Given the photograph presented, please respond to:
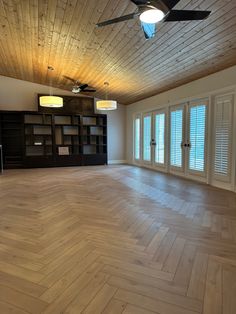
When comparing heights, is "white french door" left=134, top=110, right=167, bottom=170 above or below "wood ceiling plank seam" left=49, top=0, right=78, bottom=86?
below

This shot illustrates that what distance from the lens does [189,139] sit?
229 inches

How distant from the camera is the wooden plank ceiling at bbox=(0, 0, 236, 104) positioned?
10.7 ft

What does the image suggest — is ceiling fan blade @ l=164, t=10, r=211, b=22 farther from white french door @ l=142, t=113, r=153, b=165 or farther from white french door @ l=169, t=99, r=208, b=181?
white french door @ l=142, t=113, r=153, b=165

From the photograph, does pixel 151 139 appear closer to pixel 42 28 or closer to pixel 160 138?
pixel 160 138

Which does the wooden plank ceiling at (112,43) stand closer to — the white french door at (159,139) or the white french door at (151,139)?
the white french door at (159,139)

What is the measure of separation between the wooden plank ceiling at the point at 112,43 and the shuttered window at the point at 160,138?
1149 millimetres

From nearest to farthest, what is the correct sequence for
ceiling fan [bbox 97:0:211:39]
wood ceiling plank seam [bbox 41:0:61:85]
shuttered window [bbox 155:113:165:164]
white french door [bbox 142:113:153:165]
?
ceiling fan [bbox 97:0:211:39]
wood ceiling plank seam [bbox 41:0:61:85]
shuttered window [bbox 155:113:165:164]
white french door [bbox 142:113:153:165]

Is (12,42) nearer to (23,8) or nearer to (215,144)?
(23,8)

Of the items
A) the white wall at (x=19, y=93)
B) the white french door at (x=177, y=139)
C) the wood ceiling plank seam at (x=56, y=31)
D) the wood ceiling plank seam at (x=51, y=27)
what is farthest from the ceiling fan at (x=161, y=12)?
the white wall at (x=19, y=93)

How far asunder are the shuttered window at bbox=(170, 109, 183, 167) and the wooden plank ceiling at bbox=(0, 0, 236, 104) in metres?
0.89

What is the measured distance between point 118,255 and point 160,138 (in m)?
5.65

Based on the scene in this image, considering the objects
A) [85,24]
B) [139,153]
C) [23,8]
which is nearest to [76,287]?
[85,24]

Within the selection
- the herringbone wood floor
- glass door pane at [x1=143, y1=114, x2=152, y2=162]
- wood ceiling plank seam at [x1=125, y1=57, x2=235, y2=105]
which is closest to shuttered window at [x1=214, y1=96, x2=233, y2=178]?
wood ceiling plank seam at [x1=125, y1=57, x2=235, y2=105]

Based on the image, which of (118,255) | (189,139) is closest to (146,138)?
(189,139)
